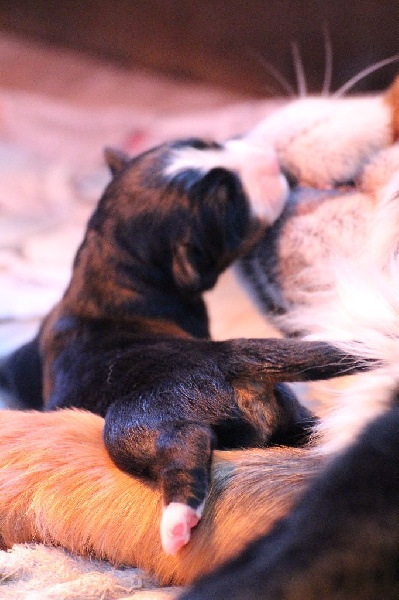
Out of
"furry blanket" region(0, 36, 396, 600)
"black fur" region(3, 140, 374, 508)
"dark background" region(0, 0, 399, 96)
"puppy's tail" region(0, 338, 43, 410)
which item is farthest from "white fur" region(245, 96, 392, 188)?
"puppy's tail" region(0, 338, 43, 410)

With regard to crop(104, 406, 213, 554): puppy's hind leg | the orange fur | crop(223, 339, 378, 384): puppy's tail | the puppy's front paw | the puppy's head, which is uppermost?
the orange fur

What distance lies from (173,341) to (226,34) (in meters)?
1.05

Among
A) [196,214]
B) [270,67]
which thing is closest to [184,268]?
[196,214]

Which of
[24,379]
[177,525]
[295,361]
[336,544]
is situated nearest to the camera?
[336,544]

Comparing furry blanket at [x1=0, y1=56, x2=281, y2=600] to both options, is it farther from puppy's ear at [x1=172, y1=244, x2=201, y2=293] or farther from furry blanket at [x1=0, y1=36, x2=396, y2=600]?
puppy's ear at [x1=172, y1=244, x2=201, y2=293]

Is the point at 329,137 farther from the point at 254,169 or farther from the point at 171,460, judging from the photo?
the point at 171,460

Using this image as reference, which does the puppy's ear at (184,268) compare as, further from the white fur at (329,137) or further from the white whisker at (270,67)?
the white whisker at (270,67)

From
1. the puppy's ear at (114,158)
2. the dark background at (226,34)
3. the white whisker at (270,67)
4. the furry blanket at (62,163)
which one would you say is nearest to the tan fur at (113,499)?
the furry blanket at (62,163)

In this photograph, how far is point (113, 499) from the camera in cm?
67

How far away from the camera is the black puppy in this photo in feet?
2.25

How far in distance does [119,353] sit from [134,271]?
212mm

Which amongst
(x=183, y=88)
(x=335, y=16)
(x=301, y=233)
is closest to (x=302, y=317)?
(x=301, y=233)

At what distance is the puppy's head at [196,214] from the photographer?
104 cm

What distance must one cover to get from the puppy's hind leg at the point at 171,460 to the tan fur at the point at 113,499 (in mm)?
16
